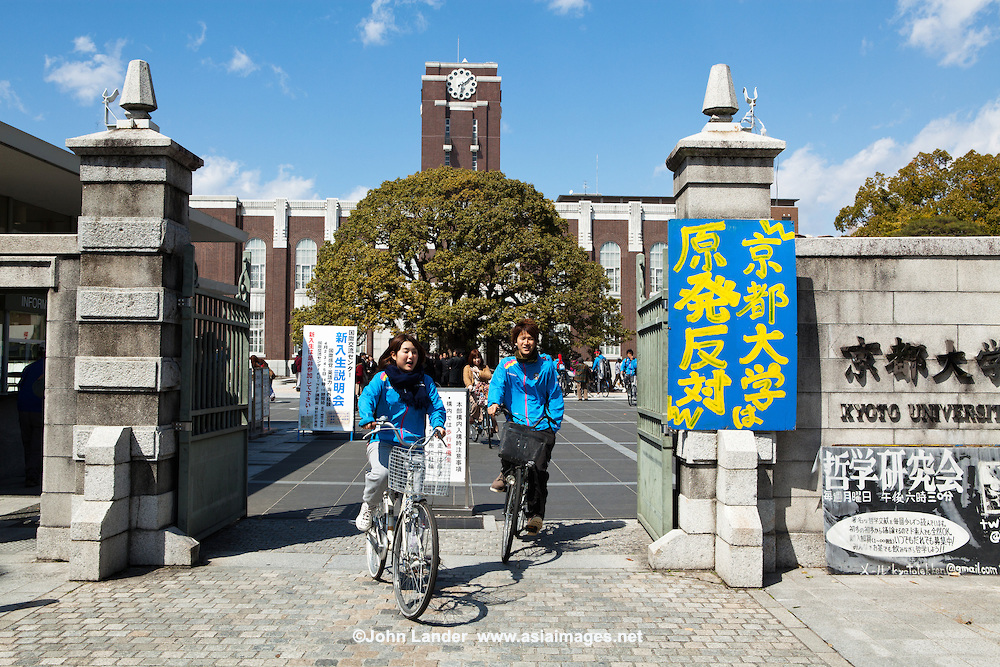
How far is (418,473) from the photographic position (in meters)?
4.72

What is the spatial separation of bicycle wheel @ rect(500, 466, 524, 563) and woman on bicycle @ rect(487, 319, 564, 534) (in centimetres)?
13

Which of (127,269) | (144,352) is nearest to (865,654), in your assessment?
(144,352)

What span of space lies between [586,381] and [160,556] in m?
25.1

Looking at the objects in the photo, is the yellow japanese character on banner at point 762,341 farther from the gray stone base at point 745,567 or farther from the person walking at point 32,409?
the person walking at point 32,409

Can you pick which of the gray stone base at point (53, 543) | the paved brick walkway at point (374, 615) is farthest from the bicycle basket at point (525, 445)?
the gray stone base at point (53, 543)

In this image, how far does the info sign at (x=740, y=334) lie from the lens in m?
5.80

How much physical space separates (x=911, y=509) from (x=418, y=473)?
417cm

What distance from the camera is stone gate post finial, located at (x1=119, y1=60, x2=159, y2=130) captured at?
20.0 feet

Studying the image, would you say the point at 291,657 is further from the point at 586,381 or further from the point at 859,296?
the point at 586,381

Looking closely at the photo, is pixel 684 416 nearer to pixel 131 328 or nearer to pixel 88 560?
pixel 131 328

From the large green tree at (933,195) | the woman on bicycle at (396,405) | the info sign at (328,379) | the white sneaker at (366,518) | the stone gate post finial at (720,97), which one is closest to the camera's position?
the woman on bicycle at (396,405)

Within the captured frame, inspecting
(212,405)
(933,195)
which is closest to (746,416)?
(212,405)

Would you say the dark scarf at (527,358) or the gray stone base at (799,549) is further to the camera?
the dark scarf at (527,358)

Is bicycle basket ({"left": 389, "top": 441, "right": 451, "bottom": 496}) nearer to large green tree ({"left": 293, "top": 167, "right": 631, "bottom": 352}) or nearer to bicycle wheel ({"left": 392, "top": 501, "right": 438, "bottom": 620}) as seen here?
bicycle wheel ({"left": 392, "top": 501, "right": 438, "bottom": 620})
